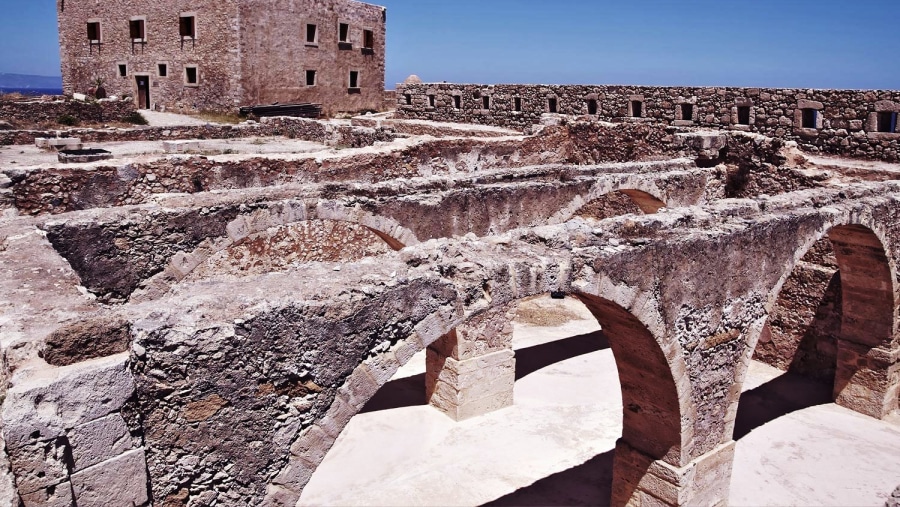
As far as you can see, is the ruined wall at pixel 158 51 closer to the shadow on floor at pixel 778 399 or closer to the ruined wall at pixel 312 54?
the ruined wall at pixel 312 54

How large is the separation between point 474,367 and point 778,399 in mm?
4844

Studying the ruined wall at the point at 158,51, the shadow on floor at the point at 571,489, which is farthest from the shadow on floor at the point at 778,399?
the ruined wall at the point at 158,51

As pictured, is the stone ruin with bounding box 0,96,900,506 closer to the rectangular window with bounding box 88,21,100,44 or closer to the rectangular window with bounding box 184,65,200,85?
the rectangular window with bounding box 184,65,200,85

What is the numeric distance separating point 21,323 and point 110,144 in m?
12.9

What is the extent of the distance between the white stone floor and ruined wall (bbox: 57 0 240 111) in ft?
54.6

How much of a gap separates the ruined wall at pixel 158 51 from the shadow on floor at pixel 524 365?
15.7 meters

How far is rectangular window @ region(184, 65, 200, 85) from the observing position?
78.8 feet

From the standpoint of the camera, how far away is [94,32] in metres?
26.2

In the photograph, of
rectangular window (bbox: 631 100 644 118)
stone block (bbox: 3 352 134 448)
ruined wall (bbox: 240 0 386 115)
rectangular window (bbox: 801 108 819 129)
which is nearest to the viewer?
stone block (bbox: 3 352 134 448)

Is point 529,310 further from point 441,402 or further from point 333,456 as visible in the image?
point 333,456

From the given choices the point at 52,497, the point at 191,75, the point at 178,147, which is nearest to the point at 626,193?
the point at 178,147

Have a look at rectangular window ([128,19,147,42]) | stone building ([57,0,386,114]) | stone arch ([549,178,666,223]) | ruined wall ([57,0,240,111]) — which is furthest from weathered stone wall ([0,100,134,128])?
stone arch ([549,178,666,223])

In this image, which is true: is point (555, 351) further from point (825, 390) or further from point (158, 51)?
point (158, 51)

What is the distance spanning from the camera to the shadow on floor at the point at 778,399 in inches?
384
